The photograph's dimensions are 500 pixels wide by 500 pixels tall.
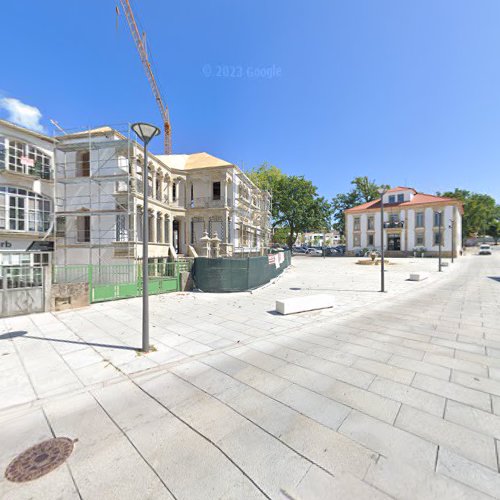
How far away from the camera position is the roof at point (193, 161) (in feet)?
88.9

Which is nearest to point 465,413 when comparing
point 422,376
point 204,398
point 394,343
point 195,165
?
point 422,376

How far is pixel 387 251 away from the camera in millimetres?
46438

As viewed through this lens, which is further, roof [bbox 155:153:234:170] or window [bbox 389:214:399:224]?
window [bbox 389:214:399:224]

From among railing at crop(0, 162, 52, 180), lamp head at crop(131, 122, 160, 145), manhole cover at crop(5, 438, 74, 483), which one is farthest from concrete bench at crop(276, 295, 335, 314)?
railing at crop(0, 162, 52, 180)

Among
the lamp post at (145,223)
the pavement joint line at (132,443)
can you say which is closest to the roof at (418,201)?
the lamp post at (145,223)

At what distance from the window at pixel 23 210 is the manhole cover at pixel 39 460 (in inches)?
757

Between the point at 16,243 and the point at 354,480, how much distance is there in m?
22.0

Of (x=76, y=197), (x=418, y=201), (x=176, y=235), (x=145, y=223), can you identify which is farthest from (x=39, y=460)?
(x=418, y=201)

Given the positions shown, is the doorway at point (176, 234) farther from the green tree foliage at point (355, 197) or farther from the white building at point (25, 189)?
the green tree foliage at point (355, 197)

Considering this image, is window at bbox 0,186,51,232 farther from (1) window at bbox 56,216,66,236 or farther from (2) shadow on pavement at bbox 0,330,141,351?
(2) shadow on pavement at bbox 0,330,141,351

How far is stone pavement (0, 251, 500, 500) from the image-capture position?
2.41 metres

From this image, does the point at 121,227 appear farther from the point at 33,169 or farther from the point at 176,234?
the point at 176,234

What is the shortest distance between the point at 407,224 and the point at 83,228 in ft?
156

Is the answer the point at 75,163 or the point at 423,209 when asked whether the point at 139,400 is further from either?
the point at 423,209
